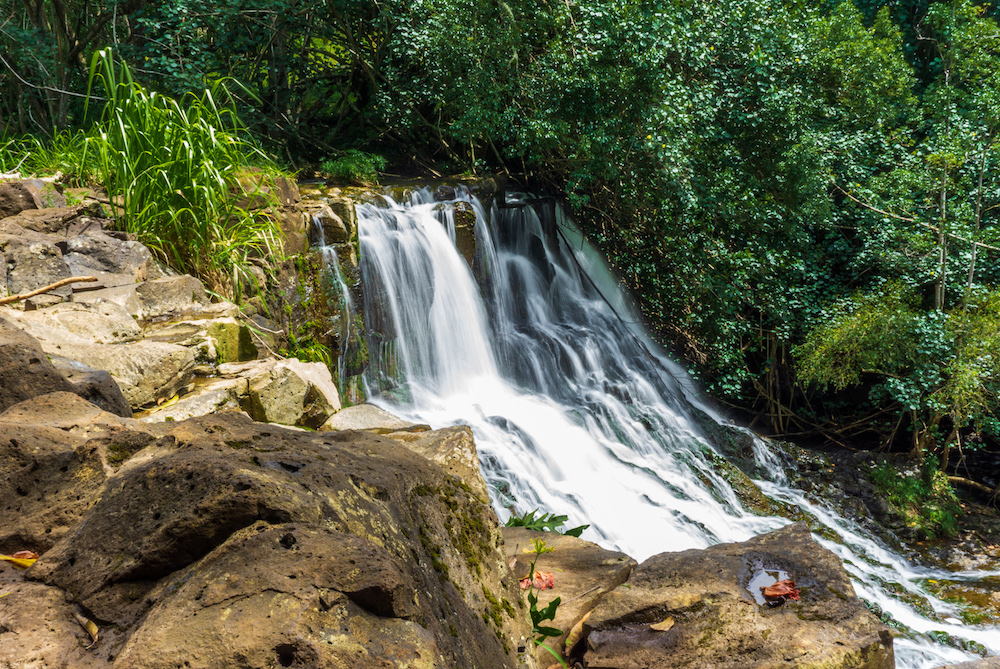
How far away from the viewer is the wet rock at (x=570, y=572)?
2.72 metres

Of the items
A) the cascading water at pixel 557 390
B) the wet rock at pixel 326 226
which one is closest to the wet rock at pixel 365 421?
the cascading water at pixel 557 390

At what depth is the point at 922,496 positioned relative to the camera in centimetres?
692

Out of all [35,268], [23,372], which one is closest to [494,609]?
[23,372]

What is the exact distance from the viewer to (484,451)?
559 centimetres

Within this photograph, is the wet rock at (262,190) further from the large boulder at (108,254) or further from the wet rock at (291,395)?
the wet rock at (291,395)

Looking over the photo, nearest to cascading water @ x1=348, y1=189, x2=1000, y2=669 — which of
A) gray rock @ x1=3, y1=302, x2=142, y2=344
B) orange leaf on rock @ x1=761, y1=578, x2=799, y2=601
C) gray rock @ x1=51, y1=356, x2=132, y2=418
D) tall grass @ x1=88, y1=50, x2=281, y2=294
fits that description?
tall grass @ x1=88, y1=50, x2=281, y2=294

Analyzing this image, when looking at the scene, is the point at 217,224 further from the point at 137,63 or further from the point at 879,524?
the point at 879,524

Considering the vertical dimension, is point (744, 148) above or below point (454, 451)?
above

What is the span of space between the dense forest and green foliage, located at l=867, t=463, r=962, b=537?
399mm

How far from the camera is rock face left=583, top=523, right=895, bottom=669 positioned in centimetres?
239

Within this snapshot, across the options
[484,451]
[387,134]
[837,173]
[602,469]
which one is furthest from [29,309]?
[837,173]

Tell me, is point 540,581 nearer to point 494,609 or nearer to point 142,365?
point 494,609

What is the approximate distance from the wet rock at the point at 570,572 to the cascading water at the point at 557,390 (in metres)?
1.64

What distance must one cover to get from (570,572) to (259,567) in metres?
2.28
